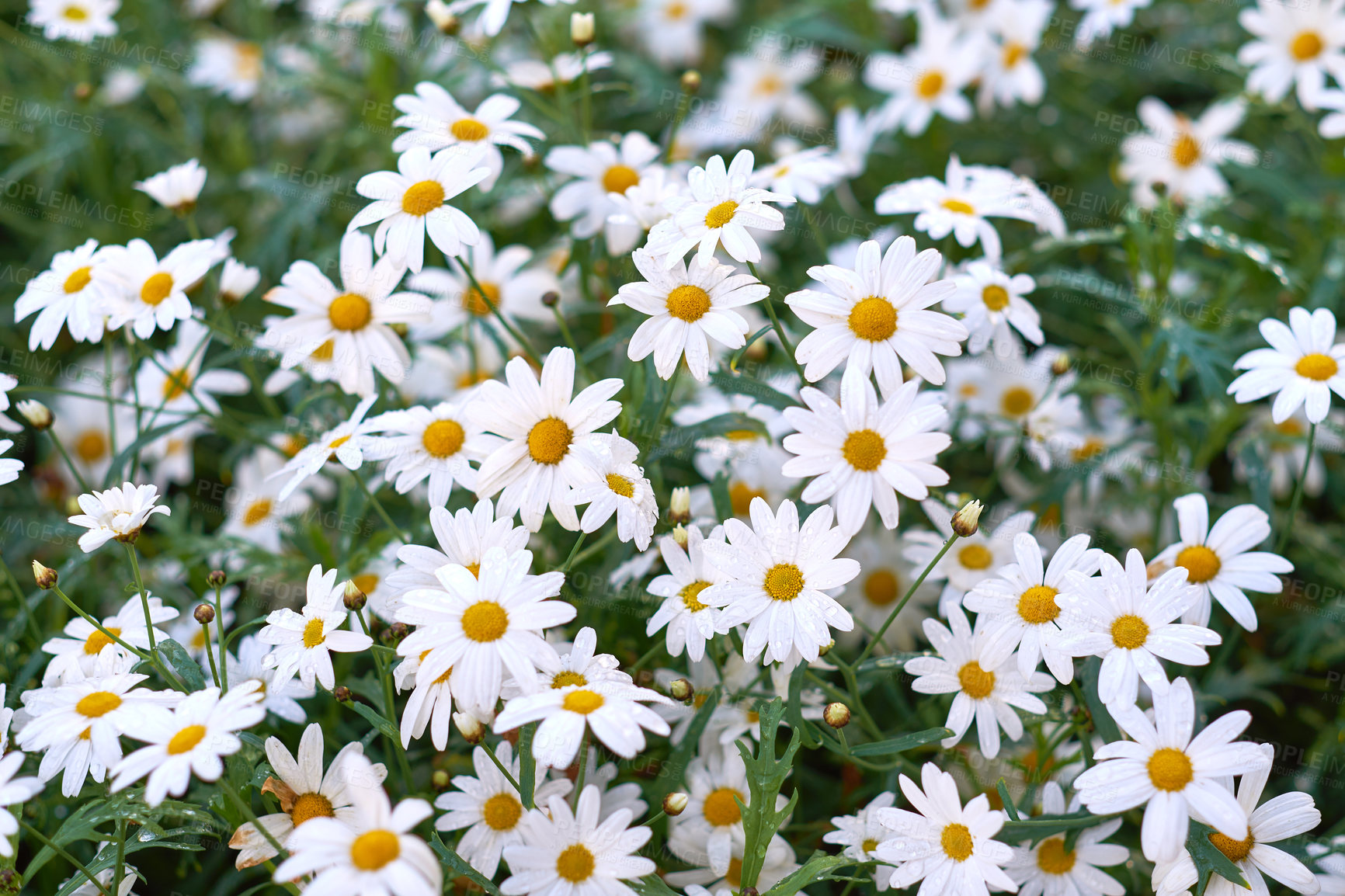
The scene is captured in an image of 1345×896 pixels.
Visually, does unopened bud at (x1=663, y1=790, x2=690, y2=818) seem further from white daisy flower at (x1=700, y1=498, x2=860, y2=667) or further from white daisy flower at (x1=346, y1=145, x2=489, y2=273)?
white daisy flower at (x1=346, y1=145, x2=489, y2=273)

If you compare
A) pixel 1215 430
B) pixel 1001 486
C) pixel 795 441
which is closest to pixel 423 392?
pixel 795 441

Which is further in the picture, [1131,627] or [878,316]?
[878,316]

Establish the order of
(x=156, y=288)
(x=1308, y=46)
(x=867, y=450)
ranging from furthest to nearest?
1. (x=1308, y=46)
2. (x=156, y=288)
3. (x=867, y=450)

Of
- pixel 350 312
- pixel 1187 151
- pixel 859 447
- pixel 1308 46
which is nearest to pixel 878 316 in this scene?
pixel 859 447

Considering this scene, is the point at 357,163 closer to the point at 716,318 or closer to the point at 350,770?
the point at 716,318

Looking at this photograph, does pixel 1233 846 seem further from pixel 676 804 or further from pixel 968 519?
pixel 676 804
